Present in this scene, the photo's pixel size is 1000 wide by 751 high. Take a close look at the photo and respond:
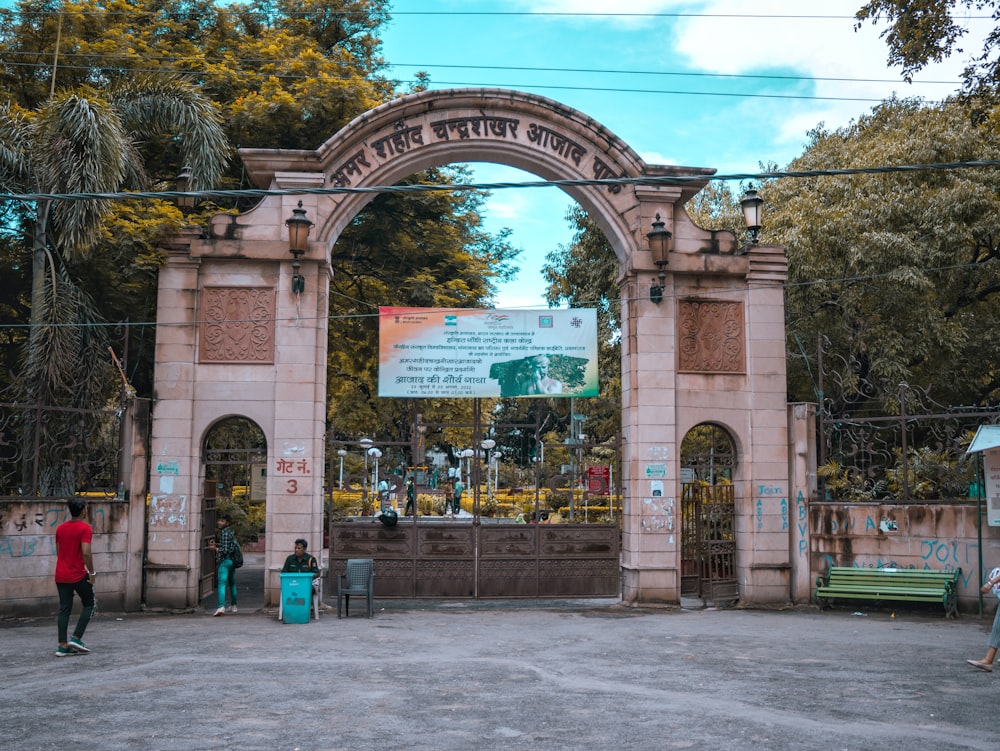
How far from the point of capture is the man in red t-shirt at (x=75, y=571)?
11.0 metres

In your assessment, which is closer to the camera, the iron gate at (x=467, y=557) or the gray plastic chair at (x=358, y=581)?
the gray plastic chair at (x=358, y=581)

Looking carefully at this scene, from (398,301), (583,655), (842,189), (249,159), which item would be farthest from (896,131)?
(583,655)

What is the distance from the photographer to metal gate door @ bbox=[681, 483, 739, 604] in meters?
16.1

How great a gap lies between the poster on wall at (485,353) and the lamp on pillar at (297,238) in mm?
1516

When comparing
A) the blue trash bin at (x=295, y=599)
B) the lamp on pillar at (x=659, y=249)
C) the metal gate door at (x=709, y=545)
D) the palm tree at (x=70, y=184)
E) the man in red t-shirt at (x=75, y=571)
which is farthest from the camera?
the metal gate door at (x=709, y=545)

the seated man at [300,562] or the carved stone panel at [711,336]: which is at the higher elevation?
the carved stone panel at [711,336]

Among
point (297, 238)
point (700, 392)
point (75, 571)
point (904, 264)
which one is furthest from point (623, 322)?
point (75, 571)

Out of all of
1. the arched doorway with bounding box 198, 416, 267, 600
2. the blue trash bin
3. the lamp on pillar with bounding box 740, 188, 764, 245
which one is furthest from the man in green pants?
the lamp on pillar with bounding box 740, 188, 764, 245

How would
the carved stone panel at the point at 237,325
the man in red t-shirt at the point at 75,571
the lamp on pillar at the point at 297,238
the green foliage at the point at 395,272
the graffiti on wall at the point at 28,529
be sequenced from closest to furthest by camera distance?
the man in red t-shirt at the point at 75,571 < the graffiti on wall at the point at 28,529 < the lamp on pillar at the point at 297,238 < the carved stone panel at the point at 237,325 < the green foliage at the point at 395,272

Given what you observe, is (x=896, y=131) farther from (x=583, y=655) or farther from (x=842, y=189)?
(x=583, y=655)

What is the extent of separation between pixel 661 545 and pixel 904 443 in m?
4.20

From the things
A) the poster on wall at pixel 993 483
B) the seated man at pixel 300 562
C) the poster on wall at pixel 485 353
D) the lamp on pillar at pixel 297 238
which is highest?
the lamp on pillar at pixel 297 238

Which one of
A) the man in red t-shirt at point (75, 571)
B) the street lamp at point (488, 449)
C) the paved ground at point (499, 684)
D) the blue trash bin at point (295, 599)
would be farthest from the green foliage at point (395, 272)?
the man in red t-shirt at point (75, 571)

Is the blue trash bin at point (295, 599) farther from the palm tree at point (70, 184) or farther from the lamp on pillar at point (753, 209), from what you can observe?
the lamp on pillar at point (753, 209)
